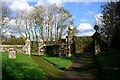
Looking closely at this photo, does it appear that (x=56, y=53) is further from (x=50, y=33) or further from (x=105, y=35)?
(x=50, y=33)

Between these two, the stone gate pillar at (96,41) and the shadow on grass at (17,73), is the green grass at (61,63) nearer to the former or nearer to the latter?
the shadow on grass at (17,73)

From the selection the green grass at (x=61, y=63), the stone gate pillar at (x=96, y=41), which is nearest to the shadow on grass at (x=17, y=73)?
the green grass at (x=61, y=63)

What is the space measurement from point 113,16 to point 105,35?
11.8ft

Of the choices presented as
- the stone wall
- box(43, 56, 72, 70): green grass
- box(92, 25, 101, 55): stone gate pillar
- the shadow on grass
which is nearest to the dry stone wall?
the stone wall

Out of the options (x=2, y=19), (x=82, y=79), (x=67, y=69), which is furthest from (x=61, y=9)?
(x=82, y=79)

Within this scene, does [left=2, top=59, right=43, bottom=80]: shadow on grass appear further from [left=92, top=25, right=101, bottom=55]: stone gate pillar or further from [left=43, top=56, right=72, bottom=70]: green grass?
[left=92, top=25, right=101, bottom=55]: stone gate pillar

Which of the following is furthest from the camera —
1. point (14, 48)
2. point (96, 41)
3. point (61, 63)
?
point (14, 48)

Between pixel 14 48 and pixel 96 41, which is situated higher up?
pixel 96 41

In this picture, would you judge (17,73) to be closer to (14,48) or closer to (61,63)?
(61,63)

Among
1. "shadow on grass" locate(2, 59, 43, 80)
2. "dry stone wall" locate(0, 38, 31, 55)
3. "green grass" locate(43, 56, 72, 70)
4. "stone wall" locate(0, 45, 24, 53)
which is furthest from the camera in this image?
"stone wall" locate(0, 45, 24, 53)

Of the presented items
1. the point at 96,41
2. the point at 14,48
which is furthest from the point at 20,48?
the point at 96,41

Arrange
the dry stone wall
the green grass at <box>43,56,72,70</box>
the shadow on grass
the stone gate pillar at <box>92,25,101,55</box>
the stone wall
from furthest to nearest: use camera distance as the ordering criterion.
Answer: the stone wall, the dry stone wall, the stone gate pillar at <box>92,25,101,55</box>, the green grass at <box>43,56,72,70</box>, the shadow on grass

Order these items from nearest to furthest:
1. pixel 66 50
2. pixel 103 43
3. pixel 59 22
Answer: pixel 66 50 < pixel 103 43 < pixel 59 22

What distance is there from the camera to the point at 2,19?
5384cm
